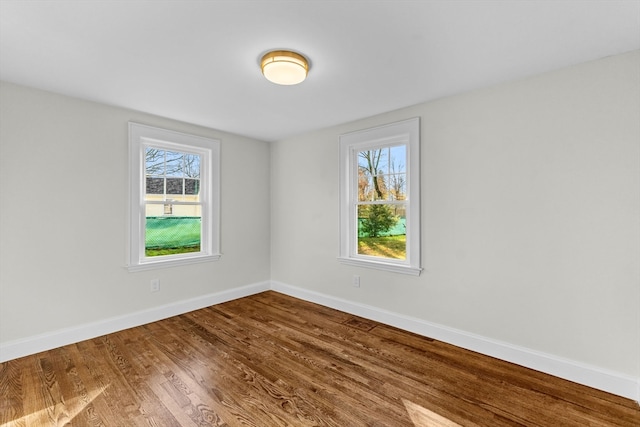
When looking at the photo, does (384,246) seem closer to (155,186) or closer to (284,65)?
(284,65)

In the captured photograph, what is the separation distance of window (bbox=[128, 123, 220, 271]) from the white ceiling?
69 centimetres

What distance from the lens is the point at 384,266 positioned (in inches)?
129

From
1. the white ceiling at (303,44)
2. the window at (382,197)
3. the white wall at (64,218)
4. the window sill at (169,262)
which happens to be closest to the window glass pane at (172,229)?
the window sill at (169,262)

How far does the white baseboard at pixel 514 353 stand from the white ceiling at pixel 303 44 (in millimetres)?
2256

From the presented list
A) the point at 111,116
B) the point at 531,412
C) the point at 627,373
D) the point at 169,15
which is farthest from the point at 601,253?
the point at 111,116

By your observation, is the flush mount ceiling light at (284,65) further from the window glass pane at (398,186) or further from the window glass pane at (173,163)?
the window glass pane at (173,163)

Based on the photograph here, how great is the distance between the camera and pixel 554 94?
88.7 inches

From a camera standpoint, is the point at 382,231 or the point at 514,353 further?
the point at 382,231

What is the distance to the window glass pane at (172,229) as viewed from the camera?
11.2 feet

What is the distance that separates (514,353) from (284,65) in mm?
2936

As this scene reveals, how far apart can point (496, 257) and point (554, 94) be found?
1.38 meters

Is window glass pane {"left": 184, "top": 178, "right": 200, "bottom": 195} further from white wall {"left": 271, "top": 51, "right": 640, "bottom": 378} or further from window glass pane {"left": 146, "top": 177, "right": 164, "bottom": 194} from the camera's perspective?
white wall {"left": 271, "top": 51, "right": 640, "bottom": 378}

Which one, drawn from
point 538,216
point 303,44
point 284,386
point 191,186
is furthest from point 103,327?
point 538,216

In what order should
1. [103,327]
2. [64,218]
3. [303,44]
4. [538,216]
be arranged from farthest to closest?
1. [103,327]
2. [64,218]
3. [538,216]
4. [303,44]
